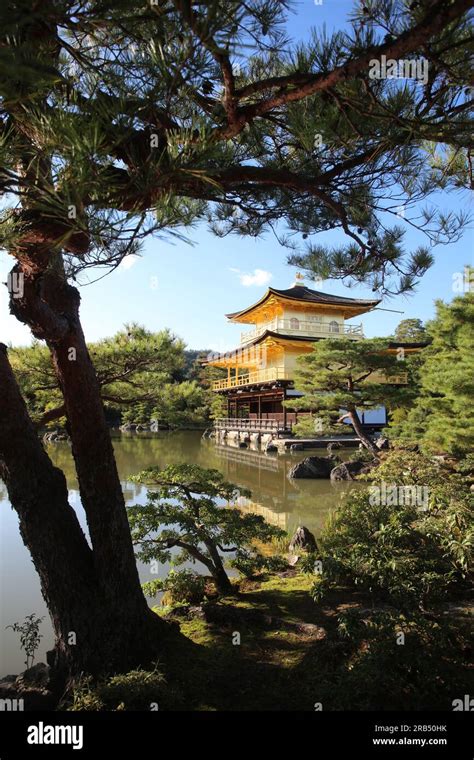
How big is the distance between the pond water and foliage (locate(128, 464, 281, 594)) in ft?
2.03

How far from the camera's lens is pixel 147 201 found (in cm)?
158

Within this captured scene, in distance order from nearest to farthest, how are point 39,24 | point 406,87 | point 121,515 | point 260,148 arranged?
point 39,24, point 406,87, point 260,148, point 121,515

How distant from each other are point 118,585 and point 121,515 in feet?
1.24

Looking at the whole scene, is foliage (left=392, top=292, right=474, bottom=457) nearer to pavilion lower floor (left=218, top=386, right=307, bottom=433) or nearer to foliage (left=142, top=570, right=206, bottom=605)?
foliage (left=142, top=570, right=206, bottom=605)

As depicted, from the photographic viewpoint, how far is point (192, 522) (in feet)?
11.9

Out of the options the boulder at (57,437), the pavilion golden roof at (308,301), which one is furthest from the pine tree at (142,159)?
the pavilion golden roof at (308,301)

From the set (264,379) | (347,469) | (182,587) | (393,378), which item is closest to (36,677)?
(182,587)

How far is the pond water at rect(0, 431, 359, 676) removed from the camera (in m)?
4.20

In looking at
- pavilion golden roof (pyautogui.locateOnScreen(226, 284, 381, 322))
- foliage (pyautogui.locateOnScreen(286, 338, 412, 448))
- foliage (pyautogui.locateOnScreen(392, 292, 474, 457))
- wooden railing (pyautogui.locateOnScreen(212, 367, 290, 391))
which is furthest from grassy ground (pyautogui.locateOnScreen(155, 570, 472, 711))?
pavilion golden roof (pyautogui.locateOnScreen(226, 284, 381, 322))

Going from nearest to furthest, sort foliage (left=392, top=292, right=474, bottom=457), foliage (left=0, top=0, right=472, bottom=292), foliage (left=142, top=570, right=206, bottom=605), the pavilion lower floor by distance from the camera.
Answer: foliage (left=0, top=0, right=472, bottom=292)
foliage (left=142, top=570, right=206, bottom=605)
foliage (left=392, top=292, right=474, bottom=457)
the pavilion lower floor

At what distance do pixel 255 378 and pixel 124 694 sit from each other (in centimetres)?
1823

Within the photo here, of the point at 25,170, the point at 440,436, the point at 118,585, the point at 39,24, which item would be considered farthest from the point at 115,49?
the point at 440,436

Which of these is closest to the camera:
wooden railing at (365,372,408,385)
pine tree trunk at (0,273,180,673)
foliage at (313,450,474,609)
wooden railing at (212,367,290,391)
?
pine tree trunk at (0,273,180,673)

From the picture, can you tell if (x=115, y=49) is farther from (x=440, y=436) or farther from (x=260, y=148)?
(x=440, y=436)
